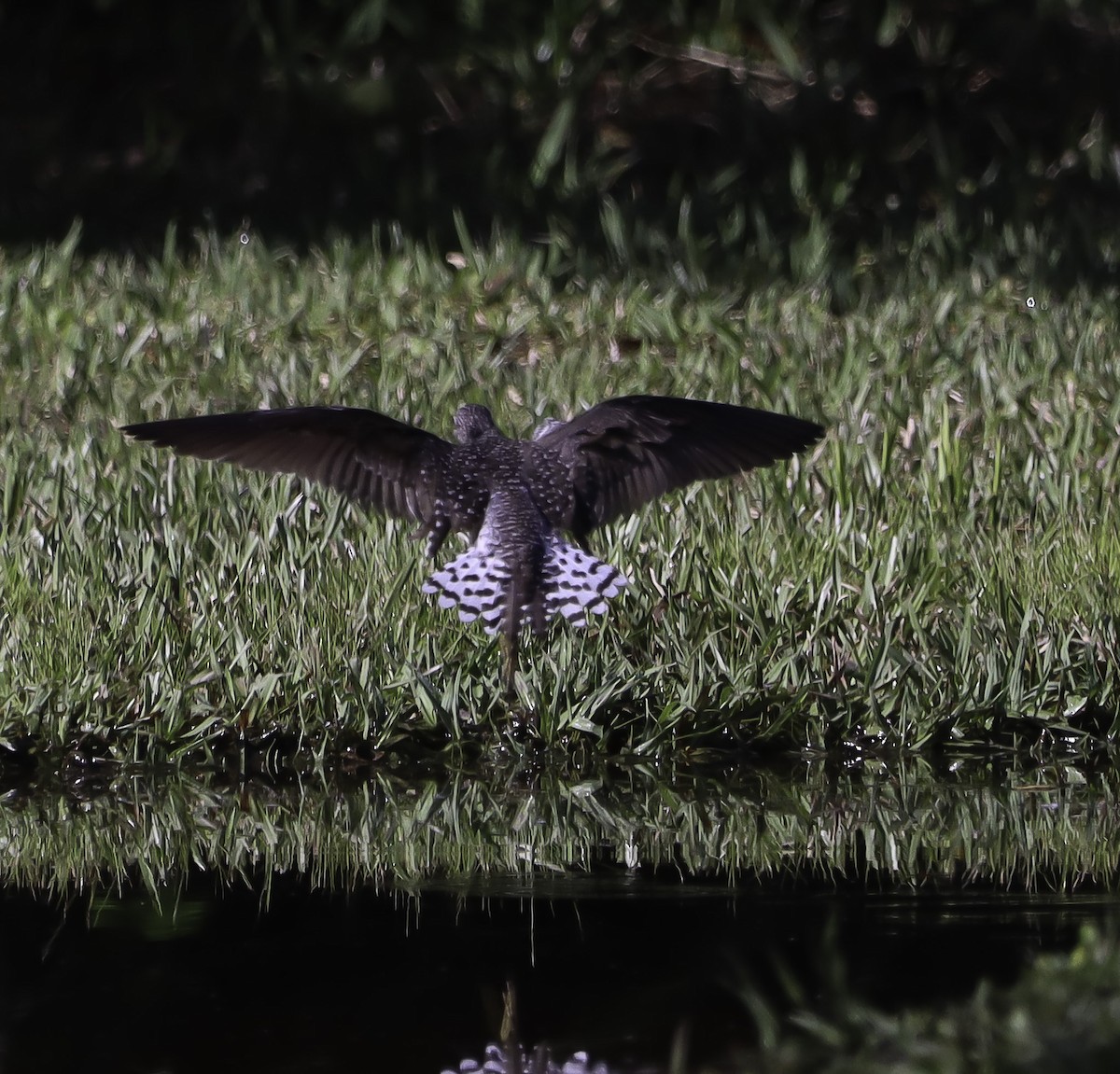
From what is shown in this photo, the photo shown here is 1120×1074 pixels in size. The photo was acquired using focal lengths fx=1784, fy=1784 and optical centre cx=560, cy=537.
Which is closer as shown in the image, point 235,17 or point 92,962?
point 92,962

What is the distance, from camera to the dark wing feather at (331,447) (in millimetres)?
3666

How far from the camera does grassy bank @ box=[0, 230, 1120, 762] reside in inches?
154

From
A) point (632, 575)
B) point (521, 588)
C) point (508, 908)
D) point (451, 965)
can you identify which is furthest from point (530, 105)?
point (451, 965)

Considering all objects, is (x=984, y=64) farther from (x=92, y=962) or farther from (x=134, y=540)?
(x=92, y=962)

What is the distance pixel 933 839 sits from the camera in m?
3.39

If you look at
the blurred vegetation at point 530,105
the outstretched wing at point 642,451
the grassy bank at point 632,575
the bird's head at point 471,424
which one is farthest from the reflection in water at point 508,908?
the blurred vegetation at point 530,105

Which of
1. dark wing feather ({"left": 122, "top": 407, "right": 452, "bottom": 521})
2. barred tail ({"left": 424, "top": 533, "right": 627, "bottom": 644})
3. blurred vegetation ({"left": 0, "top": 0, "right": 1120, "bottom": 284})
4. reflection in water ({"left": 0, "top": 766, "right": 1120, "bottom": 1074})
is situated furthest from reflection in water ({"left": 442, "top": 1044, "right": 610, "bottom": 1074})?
blurred vegetation ({"left": 0, "top": 0, "right": 1120, "bottom": 284})

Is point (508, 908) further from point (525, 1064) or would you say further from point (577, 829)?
point (525, 1064)

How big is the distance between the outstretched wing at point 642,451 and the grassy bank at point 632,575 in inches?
13.6

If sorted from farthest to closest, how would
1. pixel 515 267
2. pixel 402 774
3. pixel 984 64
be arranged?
pixel 984 64 < pixel 515 267 < pixel 402 774

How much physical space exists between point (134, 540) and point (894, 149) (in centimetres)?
588

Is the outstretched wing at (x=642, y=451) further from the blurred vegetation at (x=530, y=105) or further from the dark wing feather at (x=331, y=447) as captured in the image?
the blurred vegetation at (x=530, y=105)

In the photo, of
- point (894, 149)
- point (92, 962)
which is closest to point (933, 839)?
point (92, 962)

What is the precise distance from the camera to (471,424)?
13.3ft
